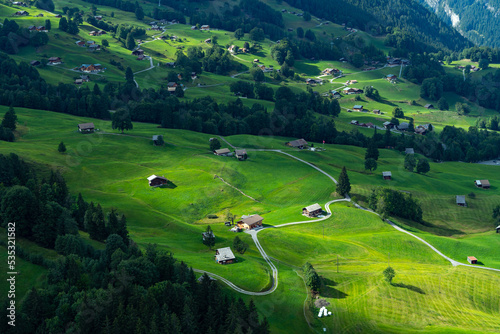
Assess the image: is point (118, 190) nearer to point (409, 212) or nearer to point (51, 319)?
point (51, 319)

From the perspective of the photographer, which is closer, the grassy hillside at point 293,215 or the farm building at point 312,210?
the grassy hillside at point 293,215

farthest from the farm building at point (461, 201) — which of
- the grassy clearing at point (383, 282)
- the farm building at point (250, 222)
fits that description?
the farm building at point (250, 222)

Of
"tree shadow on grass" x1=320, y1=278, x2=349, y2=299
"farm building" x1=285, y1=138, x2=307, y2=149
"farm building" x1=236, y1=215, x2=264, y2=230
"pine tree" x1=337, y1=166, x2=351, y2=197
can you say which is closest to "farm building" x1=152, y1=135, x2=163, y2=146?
"farm building" x1=285, y1=138, x2=307, y2=149

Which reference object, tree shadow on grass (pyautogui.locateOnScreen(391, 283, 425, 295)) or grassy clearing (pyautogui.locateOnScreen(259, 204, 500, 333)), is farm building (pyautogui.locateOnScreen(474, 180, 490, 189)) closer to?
grassy clearing (pyautogui.locateOnScreen(259, 204, 500, 333))

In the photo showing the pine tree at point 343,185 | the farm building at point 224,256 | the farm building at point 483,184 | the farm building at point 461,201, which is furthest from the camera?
the farm building at point 483,184

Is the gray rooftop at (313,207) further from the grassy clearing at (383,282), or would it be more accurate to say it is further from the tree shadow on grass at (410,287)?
the tree shadow on grass at (410,287)

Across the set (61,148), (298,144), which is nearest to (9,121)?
(61,148)
